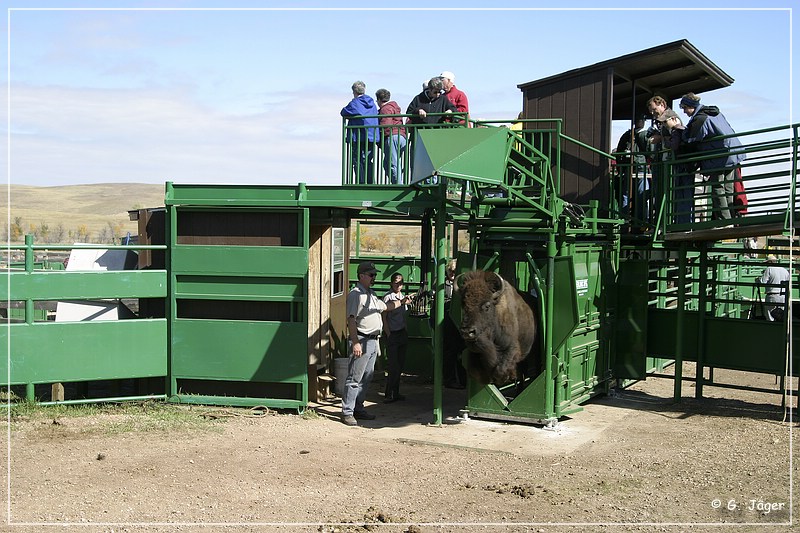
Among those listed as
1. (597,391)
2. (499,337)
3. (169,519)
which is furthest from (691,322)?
(169,519)

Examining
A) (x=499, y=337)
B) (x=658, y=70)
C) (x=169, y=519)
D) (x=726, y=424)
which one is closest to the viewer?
(x=169, y=519)

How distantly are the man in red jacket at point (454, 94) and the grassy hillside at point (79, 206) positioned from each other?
49.1 meters

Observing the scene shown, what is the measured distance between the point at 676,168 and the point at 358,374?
5.70m

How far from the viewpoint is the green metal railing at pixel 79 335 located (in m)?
11.0

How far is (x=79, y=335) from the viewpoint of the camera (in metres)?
11.2

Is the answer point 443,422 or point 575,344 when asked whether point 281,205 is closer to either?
point 443,422

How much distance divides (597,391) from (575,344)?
4.67 ft

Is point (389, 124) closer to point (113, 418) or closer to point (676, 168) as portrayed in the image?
point (676, 168)

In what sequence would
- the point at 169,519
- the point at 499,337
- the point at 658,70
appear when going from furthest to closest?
the point at 658,70
the point at 499,337
the point at 169,519

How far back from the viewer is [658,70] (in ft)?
46.2

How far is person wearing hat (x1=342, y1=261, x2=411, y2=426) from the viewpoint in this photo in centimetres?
1103

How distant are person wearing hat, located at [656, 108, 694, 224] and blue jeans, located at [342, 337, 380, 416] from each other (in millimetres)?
4775

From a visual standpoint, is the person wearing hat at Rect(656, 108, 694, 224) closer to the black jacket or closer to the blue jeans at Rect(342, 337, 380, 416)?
the black jacket

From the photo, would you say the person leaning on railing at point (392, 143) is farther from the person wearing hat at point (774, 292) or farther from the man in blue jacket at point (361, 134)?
the person wearing hat at point (774, 292)
